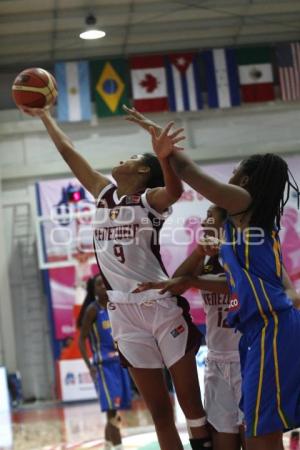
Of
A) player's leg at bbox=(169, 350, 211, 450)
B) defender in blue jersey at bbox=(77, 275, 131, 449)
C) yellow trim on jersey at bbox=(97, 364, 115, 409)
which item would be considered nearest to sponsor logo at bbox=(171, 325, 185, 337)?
player's leg at bbox=(169, 350, 211, 450)

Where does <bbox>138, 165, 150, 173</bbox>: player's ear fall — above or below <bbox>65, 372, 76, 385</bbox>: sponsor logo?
above

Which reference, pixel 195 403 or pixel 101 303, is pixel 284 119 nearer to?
pixel 101 303

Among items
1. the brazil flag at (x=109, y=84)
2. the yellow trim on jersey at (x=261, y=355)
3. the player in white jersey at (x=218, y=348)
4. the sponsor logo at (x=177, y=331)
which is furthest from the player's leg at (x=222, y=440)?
the brazil flag at (x=109, y=84)

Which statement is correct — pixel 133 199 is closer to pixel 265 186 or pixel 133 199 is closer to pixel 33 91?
pixel 33 91

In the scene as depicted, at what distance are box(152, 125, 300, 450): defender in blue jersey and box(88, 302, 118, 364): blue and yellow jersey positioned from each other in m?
4.24

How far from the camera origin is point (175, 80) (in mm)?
15453

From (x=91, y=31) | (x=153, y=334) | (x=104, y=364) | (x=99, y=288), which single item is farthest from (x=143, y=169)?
(x=91, y=31)

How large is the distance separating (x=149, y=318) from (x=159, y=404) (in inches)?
17.8

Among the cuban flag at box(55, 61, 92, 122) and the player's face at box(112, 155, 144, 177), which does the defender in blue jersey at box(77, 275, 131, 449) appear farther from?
the cuban flag at box(55, 61, 92, 122)

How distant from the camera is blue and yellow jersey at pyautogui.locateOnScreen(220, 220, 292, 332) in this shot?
12.4 ft

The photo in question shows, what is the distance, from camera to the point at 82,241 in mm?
14594

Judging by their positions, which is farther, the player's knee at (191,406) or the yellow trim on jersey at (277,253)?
the player's knee at (191,406)

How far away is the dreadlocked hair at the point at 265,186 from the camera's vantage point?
3.82 m

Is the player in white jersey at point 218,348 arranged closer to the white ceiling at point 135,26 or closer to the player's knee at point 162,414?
the player's knee at point 162,414
